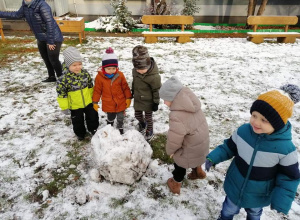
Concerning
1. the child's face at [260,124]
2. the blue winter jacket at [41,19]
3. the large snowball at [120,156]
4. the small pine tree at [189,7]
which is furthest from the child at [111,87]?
the small pine tree at [189,7]

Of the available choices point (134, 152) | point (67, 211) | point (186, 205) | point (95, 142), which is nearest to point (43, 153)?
point (95, 142)

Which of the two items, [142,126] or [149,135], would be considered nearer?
[149,135]

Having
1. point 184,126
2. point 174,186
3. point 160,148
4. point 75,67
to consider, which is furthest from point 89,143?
point 184,126

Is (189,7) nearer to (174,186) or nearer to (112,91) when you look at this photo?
(112,91)

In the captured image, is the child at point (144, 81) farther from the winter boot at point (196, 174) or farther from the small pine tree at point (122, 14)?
the small pine tree at point (122, 14)

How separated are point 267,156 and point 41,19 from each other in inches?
197

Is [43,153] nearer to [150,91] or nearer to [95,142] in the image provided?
[95,142]

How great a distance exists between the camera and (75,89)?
10.3ft

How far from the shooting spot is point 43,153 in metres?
3.35

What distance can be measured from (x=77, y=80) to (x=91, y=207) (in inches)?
65.7

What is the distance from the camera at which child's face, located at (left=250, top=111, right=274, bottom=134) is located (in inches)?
62.0

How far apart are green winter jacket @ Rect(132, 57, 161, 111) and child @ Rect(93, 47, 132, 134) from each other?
0.16 meters

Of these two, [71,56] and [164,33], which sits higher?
[164,33]

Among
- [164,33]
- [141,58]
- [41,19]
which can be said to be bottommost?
[141,58]
